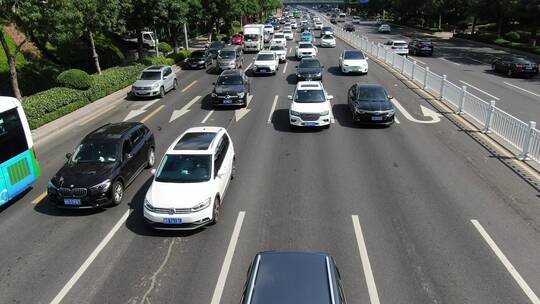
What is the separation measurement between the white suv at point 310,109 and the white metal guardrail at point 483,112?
6.75 metres

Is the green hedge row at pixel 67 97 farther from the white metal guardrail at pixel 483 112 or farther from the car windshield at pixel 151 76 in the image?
the white metal guardrail at pixel 483 112

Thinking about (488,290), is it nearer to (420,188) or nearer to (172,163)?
(420,188)

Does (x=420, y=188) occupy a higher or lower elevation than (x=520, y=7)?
lower

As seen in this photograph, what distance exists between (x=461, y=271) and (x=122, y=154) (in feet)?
32.8

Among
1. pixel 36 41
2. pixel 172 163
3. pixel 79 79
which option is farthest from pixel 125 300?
pixel 36 41

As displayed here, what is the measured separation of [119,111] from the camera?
78.9ft

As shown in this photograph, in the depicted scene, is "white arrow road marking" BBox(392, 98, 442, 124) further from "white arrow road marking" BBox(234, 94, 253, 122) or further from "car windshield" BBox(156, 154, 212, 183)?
"car windshield" BBox(156, 154, 212, 183)

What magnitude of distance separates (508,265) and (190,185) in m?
7.77

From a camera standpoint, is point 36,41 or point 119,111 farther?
point 36,41

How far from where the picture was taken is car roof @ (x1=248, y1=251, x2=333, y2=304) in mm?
5949

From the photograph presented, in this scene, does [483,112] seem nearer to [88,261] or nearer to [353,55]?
[353,55]

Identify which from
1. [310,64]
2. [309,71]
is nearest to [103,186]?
[309,71]

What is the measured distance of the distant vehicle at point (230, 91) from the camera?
2295 cm

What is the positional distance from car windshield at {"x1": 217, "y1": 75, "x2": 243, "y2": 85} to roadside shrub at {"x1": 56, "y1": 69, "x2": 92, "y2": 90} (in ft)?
27.1
